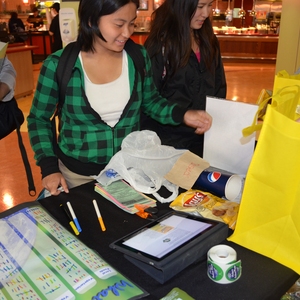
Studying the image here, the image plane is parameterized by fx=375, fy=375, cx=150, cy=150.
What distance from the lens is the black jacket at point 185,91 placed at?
1.78 m

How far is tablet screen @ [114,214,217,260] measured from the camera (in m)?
0.90

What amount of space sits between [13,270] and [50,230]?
174 millimetres

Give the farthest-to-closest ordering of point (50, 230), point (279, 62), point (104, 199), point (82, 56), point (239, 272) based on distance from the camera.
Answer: point (279, 62) < point (82, 56) < point (104, 199) < point (50, 230) < point (239, 272)

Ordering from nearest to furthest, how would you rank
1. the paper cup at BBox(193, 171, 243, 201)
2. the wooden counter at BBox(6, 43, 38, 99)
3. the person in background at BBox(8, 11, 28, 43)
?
the paper cup at BBox(193, 171, 243, 201), the wooden counter at BBox(6, 43, 38, 99), the person in background at BBox(8, 11, 28, 43)

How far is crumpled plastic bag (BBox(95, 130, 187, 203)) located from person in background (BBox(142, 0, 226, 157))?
0.33m

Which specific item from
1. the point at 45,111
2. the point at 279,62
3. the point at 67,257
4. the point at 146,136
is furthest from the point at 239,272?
the point at 279,62

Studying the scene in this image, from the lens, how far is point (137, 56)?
1458 mm

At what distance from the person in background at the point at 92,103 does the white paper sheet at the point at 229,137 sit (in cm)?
5

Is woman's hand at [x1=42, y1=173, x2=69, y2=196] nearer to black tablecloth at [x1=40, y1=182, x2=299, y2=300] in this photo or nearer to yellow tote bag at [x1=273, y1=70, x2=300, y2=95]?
black tablecloth at [x1=40, y1=182, x2=299, y2=300]

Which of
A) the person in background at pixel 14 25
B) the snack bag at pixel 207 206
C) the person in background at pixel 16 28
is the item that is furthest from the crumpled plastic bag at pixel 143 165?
the person in background at pixel 14 25

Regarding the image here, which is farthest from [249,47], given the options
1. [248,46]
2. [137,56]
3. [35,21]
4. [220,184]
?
[220,184]

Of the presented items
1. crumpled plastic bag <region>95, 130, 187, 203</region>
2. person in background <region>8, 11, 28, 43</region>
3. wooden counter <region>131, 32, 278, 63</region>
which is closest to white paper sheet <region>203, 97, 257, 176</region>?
crumpled plastic bag <region>95, 130, 187, 203</region>

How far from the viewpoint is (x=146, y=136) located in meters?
1.43

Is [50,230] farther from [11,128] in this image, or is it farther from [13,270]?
[11,128]
